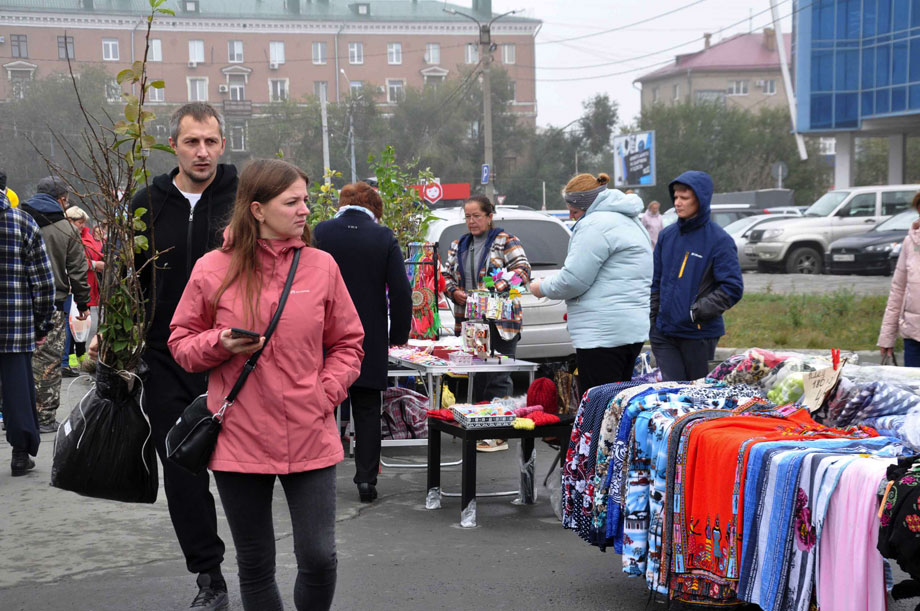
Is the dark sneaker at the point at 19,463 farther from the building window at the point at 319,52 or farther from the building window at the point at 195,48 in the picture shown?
the building window at the point at 319,52

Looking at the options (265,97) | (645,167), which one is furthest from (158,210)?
(265,97)

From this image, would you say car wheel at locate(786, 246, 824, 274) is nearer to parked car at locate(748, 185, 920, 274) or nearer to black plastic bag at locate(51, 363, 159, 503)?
parked car at locate(748, 185, 920, 274)

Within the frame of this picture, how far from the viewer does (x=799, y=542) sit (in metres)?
3.89

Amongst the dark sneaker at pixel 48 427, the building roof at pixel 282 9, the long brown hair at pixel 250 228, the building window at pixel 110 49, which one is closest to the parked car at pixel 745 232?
the dark sneaker at pixel 48 427

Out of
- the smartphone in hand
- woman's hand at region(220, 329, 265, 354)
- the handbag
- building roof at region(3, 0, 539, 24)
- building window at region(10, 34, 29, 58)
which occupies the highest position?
building roof at region(3, 0, 539, 24)

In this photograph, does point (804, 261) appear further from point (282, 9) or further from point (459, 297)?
point (282, 9)

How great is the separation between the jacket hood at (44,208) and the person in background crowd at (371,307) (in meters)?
3.27

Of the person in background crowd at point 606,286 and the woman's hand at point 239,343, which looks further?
the person in background crowd at point 606,286

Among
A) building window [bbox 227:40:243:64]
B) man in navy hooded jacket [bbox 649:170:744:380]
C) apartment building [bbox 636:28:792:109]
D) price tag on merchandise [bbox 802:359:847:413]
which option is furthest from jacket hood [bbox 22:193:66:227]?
apartment building [bbox 636:28:792:109]

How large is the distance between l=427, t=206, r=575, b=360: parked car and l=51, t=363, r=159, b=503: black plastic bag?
6.17 m

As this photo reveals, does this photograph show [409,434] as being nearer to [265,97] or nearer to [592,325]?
[592,325]

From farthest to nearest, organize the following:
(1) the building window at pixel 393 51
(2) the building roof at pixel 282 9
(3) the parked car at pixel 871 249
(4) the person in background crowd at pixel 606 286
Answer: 1. (1) the building window at pixel 393 51
2. (2) the building roof at pixel 282 9
3. (3) the parked car at pixel 871 249
4. (4) the person in background crowd at pixel 606 286

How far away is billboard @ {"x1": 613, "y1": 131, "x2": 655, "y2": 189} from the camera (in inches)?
1549

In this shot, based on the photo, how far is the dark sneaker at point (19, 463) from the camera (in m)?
7.43
